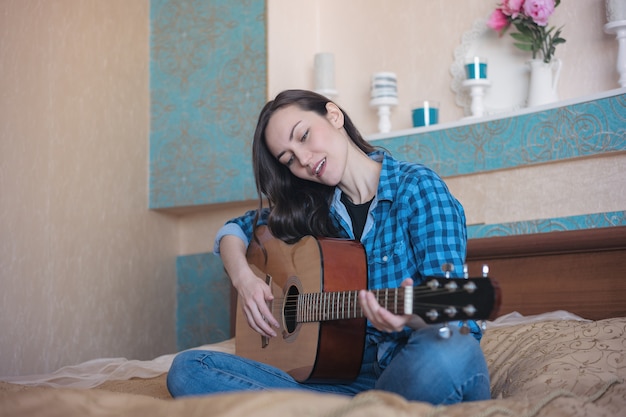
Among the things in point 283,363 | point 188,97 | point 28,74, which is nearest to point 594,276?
point 283,363

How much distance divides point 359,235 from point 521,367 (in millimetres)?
490

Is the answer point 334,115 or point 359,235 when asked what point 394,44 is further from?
point 359,235

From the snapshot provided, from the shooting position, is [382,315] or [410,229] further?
[410,229]

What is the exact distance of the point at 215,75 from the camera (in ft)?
10.7

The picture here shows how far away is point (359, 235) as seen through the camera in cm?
183

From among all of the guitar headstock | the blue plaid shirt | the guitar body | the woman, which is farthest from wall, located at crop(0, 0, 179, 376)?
the guitar headstock

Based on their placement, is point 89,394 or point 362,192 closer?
point 89,394

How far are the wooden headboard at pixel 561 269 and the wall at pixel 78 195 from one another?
A: 1.56 metres

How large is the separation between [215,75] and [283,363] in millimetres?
1805

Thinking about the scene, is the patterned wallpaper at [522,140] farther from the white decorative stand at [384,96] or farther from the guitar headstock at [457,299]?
the guitar headstock at [457,299]

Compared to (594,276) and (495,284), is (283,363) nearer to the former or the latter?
Answer: (495,284)

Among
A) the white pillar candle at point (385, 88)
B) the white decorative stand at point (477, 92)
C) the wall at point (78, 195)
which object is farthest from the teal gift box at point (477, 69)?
the wall at point (78, 195)

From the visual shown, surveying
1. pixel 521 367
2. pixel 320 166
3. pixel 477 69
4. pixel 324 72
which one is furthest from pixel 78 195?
pixel 521 367

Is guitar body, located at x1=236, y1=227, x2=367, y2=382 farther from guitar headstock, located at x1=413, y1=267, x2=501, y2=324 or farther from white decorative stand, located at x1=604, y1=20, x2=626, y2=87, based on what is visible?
white decorative stand, located at x1=604, y1=20, x2=626, y2=87
